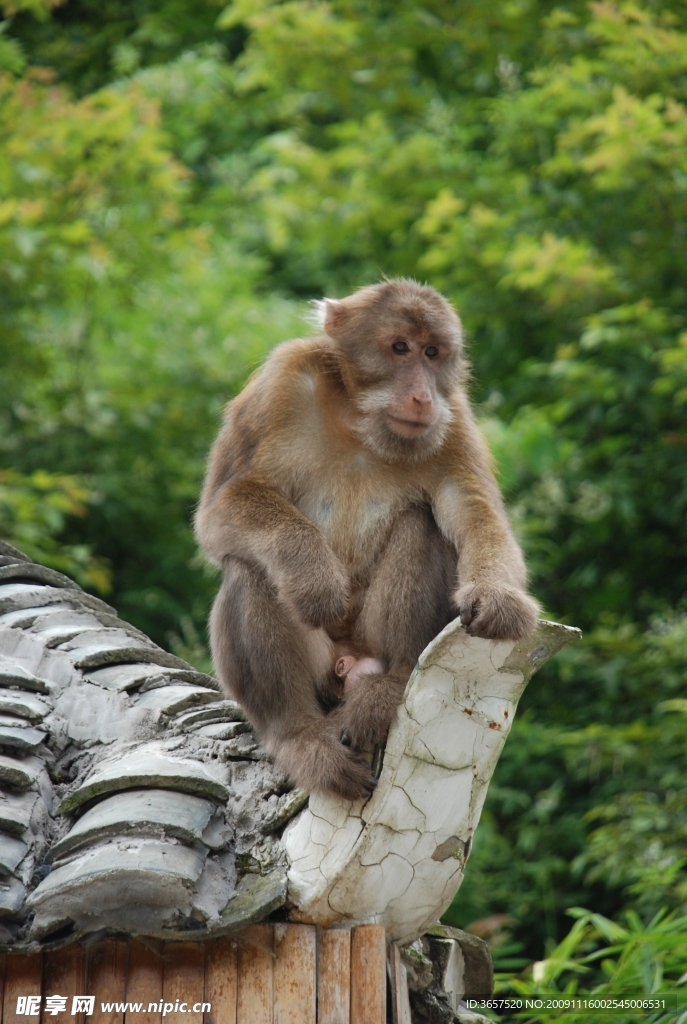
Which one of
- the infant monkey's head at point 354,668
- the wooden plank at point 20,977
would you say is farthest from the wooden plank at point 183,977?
the infant monkey's head at point 354,668

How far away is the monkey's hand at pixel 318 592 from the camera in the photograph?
364 centimetres

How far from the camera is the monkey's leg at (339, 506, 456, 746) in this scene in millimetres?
3639

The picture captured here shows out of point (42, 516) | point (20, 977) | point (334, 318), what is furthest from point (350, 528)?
point (42, 516)

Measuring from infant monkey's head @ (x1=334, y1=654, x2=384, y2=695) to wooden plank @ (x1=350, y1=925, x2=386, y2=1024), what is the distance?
2.30ft

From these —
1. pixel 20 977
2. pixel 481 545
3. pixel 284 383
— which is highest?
pixel 284 383

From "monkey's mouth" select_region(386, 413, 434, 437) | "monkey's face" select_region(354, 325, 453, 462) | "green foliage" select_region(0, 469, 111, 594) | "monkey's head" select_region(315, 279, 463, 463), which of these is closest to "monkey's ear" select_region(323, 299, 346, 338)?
"monkey's head" select_region(315, 279, 463, 463)

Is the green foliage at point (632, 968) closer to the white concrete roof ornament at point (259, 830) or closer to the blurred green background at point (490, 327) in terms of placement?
the blurred green background at point (490, 327)

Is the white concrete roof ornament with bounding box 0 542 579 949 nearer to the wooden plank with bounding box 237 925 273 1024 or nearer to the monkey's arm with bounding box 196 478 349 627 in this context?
the wooden plank with bounding box 237 925 273 1024

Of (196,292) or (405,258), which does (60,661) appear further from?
(405,258)

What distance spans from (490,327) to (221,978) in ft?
23.1

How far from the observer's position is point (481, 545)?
3.72m

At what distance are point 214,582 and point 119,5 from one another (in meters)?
7.10

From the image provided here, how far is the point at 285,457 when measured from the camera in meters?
4.04

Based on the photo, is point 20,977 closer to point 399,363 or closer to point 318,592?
point 318,592
